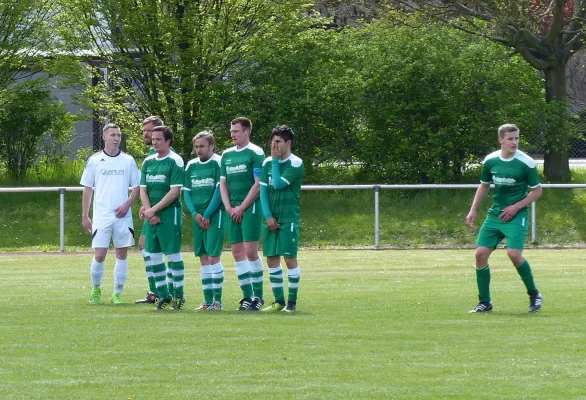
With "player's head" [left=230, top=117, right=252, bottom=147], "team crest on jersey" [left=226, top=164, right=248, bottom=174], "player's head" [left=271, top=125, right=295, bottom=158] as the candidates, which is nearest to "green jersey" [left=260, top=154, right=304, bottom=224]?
"player's head" [left=271, top=125, right=295, bottom=158]

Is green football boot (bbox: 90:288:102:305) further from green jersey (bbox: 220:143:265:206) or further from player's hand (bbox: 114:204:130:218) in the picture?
green jersey (bbox: 220:143:265:206)

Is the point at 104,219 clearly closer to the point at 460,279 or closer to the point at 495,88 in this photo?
the point at 460,279

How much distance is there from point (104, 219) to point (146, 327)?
112 inches

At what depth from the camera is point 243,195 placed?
1234cm

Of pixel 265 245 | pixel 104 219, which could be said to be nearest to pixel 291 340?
pixel 265 245

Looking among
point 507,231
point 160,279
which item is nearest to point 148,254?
point 160,279

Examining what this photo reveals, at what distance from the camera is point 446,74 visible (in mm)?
28500

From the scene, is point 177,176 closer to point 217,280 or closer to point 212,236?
point 212,236

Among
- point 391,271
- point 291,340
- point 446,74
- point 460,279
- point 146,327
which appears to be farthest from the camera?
point 446,74

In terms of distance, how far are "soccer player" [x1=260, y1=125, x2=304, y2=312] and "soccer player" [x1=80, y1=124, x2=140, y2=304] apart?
1.87 meters

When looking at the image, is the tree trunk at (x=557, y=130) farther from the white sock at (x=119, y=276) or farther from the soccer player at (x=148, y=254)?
the white sock at (x=119, y=276)

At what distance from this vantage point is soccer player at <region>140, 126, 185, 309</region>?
1255 centimetres

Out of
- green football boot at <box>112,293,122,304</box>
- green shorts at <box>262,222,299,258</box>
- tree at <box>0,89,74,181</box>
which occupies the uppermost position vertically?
tree at <box>0,89,74,181</box>

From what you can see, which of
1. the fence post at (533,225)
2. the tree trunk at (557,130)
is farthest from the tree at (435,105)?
the fence post at (533,225)
